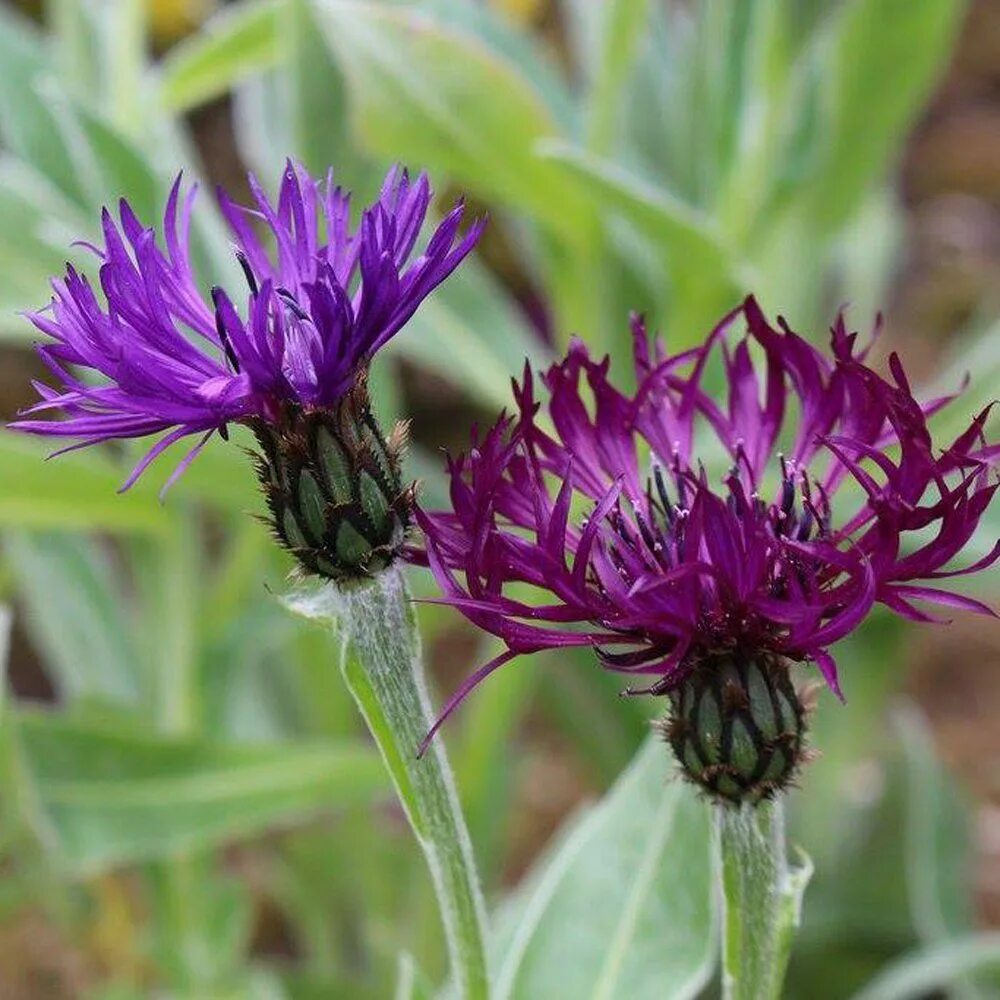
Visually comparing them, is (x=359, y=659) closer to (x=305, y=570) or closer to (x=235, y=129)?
(x=305, y=570)

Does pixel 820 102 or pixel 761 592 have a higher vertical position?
pixel 820 102

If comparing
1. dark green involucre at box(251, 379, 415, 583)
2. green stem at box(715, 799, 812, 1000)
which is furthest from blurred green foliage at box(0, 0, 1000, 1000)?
dark green involucre at box(251, 379, 415, 583)

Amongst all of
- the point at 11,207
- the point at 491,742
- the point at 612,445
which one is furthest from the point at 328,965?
the point at 612,445

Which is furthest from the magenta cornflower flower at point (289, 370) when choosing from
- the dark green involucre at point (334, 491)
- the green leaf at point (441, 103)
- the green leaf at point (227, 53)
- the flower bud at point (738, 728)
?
the green leaf at point (227, 53)

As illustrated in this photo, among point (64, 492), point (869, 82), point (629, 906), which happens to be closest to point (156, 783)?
point (64, 492)

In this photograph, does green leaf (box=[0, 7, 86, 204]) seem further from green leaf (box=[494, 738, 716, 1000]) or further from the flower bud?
the flower bud

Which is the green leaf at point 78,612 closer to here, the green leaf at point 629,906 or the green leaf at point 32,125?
the green leaf at point 32,125
